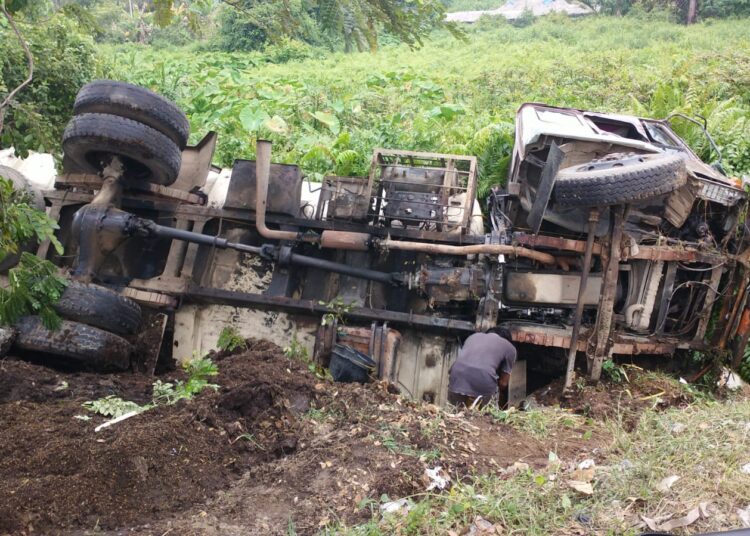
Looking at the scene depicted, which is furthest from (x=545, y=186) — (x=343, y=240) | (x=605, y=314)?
(x=343, y=240)

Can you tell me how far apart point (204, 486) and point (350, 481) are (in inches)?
32.5

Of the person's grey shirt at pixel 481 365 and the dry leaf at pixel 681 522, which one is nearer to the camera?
the dry leaf at pixel 681 522

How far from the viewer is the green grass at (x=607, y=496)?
3.53 m

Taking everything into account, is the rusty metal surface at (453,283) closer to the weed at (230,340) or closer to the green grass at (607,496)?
the weed at (230,340)

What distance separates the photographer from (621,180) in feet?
18.9

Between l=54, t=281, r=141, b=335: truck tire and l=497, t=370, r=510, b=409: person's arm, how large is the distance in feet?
10.5

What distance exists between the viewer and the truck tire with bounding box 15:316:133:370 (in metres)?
5.73

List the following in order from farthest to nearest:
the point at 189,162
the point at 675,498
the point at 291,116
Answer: the point at 291,116 → the point at 189,162 → the point at 675,498

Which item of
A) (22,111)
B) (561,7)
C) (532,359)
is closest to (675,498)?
(532,359)

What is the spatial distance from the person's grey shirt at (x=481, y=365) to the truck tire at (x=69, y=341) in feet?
9.20

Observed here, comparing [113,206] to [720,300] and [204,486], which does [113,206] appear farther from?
[720,300]

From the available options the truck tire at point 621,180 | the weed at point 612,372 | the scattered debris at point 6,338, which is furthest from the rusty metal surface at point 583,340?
the scattered debris at point 6,338

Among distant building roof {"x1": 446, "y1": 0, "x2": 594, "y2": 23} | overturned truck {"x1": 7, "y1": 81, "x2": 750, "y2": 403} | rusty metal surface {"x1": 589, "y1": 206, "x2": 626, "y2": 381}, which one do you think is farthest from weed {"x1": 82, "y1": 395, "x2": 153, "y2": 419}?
distant building roof {"x1": 446, "y1": 0, "x2": 594, "y2": 23}

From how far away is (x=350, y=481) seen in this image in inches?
159
